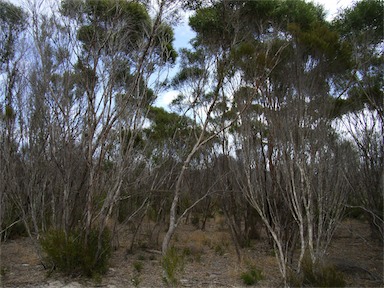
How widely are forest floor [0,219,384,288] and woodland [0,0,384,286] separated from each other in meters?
0.40

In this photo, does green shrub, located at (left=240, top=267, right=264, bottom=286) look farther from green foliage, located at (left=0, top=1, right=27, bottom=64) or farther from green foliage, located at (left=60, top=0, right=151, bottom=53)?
green foliage, located at (left=0, top=1, right=27, bottom=64)

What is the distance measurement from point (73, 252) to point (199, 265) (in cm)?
292

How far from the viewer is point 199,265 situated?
773 cm

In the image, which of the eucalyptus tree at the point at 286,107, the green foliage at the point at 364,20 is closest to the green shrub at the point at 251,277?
the eucalyptus tree at the point at 286,107

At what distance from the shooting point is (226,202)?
9422 mm

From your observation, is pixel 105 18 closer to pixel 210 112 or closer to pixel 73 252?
pixel 210 112

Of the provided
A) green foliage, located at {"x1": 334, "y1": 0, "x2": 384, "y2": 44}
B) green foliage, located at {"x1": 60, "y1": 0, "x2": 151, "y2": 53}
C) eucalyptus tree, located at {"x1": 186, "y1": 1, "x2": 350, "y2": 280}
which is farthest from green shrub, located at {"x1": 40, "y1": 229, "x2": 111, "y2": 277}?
green foliage, located at {"x1": 334, "y1": 0, "x2": 384, "y2": 44}

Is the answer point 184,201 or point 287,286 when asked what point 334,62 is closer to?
point 287,286

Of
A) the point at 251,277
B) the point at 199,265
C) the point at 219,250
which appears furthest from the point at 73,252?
the point at 219,250

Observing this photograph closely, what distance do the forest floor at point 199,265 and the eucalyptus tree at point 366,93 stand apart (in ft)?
3.87

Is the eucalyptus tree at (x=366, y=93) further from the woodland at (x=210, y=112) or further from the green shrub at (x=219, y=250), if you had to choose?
the green shrub at (x=219, y=250)

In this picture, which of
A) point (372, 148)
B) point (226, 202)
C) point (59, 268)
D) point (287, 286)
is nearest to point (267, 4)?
point (372, 148)

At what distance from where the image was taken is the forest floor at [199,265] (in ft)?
20.2

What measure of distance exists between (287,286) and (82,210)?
4.02m
